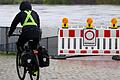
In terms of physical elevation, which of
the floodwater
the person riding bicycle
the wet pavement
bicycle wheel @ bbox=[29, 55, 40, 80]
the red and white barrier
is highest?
the floodwater

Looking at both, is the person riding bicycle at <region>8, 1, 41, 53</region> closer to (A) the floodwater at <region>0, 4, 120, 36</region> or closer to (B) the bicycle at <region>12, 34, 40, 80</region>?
(B) the bicycle at <region>12, 34, 40, 80</region>

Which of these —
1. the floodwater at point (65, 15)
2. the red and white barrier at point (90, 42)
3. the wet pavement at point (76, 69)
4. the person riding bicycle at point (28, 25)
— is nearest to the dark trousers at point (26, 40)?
the person riding bicycle at point (28, 25)

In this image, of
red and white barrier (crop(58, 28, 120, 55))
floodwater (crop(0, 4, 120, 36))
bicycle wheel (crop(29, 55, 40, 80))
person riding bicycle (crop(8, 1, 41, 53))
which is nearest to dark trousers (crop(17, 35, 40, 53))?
person riding bicycle (crop(8, 1, 41, 53))

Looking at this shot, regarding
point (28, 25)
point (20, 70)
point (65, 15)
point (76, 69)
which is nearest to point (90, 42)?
point (76, 69)

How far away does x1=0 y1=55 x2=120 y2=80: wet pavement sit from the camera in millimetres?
11609

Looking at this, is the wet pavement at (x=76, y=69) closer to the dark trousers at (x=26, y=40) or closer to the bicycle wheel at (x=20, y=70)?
the bicycle wheel at (x=20, y=70)

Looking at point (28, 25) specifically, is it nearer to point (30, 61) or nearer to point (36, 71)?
point (30, 61)

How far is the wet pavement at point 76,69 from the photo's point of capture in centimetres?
1161

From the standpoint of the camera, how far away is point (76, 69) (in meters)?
13.2

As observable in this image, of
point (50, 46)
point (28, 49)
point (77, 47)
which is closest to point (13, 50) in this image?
point (50, 46)

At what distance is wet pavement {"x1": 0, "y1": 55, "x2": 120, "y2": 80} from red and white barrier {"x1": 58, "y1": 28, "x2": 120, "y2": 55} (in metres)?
0.30

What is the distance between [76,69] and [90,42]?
3.40m

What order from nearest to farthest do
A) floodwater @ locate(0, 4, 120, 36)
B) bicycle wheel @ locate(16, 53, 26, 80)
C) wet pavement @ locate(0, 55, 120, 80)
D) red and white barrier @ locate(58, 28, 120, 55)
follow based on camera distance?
bicycle wheel @ locate(16, 53, 26, 80), wet pavement @ locate(0, 55, 120, 80), red and white barrier @ locate(58, 28, 120, 55), floodwater @ locate(0, 4, 120, 36)

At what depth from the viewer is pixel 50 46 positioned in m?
18.9
